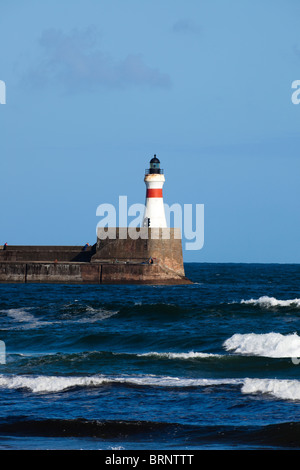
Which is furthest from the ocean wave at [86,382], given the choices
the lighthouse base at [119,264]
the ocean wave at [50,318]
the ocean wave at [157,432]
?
the lighthouse base at [119,264]

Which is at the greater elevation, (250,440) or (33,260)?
(33,260)

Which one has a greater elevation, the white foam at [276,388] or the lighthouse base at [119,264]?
the lighthouse base at [119,264]

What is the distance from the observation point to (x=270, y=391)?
1090 centimetres

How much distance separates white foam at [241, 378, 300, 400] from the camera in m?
10.6

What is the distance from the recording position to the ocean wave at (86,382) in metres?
11.5

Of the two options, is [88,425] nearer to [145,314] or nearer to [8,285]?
[145,314]

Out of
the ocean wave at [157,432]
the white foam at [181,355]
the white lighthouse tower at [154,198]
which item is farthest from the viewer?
the white lighthouse tower at [154,198]

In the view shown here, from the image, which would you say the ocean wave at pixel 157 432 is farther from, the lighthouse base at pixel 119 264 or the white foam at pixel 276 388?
the lighthouse base at pixel 119 264

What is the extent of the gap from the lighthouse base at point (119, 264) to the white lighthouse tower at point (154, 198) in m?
0.50

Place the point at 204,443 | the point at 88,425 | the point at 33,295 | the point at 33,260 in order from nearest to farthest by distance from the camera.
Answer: the point at 204,443 → the point at 88,425 → the point at 33,295 → the point at 33,260

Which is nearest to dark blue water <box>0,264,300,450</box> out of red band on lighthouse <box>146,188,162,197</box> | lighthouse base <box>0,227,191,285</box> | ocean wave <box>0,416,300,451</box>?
ocean wave <box>0,416,300,451</box>

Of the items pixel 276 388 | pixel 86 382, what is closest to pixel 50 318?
pixel 86 382

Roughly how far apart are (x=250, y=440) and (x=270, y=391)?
257cm
